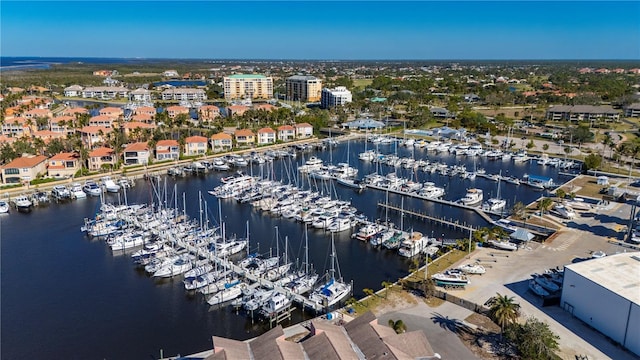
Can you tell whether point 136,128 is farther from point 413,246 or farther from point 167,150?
point 413,246

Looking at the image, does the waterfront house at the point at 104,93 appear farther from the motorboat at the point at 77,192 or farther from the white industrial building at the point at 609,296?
the white industrial building at the point at 609,296

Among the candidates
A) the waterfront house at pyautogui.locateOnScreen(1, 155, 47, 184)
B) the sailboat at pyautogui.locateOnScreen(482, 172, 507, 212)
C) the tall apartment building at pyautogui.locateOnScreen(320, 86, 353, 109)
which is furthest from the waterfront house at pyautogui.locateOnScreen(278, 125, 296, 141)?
the sailboat at pyautogui.locateOnScreen(482, 172, 507, 212)

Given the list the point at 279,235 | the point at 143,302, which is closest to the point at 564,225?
the point at 279,235

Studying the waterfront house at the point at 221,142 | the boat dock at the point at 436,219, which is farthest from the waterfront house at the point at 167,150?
the boat dock at the point at 436,219

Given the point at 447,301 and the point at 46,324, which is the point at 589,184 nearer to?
the point at 447,301

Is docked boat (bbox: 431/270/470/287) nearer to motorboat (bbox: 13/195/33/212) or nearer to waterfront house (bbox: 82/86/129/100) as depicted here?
motorboat (bbox: 13/195/33/212)

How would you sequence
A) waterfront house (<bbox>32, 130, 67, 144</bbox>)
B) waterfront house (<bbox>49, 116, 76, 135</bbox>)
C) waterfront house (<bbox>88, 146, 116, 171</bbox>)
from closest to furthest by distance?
waterfront house (<bbox>88, 146, 116, 171</bbox>) < waterfront house (<bbox>32, 130, 67, 144</bbox>) < waterfront house (<bbox>49, 116, 76, 135</bbox>)
